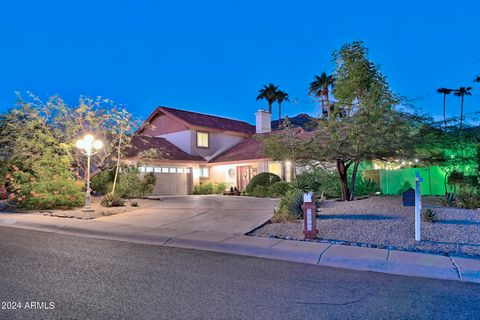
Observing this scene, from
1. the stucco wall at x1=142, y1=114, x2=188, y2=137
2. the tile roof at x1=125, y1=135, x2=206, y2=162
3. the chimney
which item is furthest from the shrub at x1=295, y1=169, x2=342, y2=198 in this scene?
the stucco wall at x1=142, y1=114, x2=188, y2=137

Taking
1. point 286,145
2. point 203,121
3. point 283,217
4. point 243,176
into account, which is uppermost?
point 203,121

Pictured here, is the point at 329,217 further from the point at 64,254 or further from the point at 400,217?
the point at 64,254

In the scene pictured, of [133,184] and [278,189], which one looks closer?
[278,189]

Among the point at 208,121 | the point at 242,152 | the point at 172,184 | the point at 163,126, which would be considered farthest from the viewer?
the point at 163,126

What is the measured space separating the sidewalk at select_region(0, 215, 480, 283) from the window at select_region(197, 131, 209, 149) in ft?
54.1

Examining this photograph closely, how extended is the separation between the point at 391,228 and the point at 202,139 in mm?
20695

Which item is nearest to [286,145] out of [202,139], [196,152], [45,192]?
[45,192]

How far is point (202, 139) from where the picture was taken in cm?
2892

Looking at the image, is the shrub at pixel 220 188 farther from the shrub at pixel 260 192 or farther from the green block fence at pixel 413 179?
the green block fence at pixel 413 179

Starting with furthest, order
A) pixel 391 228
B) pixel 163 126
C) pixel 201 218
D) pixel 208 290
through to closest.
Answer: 1. pixel 163 126
2. pixel 201 218
3. pixel 391 228
4. pixel 208 290

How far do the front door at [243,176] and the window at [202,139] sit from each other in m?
3.87

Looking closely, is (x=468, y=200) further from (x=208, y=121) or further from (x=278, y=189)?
(x=208, y=121)

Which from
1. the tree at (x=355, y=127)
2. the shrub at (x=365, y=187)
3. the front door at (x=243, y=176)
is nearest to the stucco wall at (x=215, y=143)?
the front door at (x=243, y=176)

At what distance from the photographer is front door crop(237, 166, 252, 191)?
1029 inches
